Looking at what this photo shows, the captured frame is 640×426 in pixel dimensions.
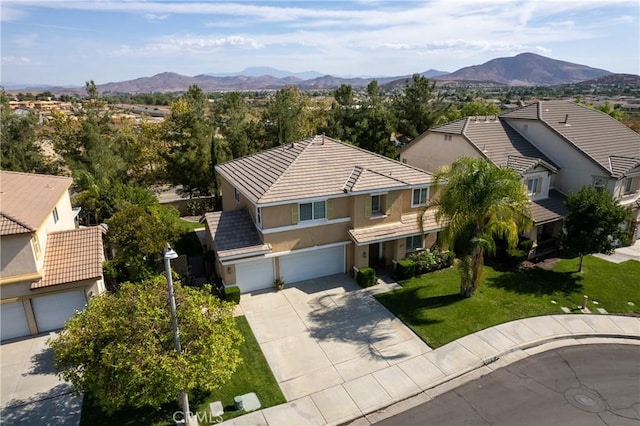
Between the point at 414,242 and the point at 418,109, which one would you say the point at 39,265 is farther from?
the point at 418,109

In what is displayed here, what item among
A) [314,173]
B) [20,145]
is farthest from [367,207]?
[20,145]

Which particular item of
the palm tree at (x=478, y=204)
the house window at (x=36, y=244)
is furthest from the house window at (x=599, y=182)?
the house window at (x=36, y=244)

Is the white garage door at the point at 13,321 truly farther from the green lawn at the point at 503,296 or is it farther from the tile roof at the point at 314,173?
the green lawn at the point at 503,296

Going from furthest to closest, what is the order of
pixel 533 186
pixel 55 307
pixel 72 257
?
pixel 533 186 < pixel 72 257 < pixel 55 307

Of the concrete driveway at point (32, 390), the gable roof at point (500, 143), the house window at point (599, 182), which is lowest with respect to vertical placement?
the concrete driveway at point (32, 390)

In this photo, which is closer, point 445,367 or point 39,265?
point 445,367

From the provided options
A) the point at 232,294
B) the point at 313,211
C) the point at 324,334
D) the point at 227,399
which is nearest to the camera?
the point at 227,399

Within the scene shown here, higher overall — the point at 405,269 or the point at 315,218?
the point at 315,218
